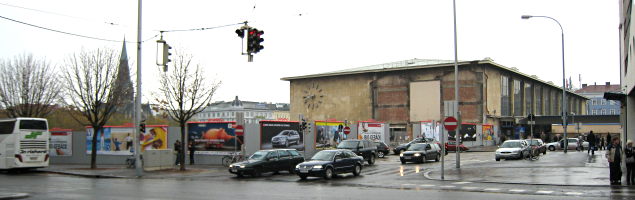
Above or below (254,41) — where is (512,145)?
below

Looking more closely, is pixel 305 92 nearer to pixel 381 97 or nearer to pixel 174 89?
pixel 381 97

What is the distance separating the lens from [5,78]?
126ft

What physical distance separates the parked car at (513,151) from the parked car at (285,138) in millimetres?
13320

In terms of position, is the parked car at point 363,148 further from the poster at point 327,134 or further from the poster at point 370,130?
the poster at point 370,130

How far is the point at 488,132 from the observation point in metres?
69.4

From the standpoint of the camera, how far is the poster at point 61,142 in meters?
41.5

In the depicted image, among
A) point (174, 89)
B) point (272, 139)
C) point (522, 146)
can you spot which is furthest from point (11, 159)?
point (522, 146)

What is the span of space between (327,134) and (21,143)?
21.4 m

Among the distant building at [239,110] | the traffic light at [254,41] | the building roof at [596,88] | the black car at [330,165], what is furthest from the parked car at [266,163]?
the distant building at [239,110]

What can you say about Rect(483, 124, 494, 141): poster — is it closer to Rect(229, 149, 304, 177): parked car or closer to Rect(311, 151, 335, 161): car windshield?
Rect(229, 149, 304, 177): parked car

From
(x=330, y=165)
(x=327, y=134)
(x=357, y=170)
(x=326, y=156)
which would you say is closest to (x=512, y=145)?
(x=327, y=134)

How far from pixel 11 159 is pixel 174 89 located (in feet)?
30.1

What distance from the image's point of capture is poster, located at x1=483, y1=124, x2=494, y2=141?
223 feet

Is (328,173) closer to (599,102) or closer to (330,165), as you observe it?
(330,165)
